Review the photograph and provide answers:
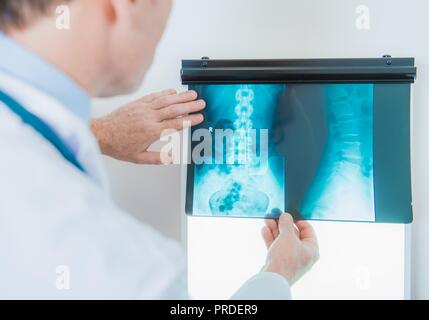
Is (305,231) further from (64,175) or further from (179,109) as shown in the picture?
(64,175)

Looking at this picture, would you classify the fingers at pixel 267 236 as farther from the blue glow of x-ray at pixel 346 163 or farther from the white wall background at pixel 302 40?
the white wall background at pixel 302 40

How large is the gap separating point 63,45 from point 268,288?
42 cm

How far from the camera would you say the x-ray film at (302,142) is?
0.95 m

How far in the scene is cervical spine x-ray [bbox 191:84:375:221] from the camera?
955 millimetres

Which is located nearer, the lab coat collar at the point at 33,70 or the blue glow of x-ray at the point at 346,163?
the lab coat collar at the point at 33,70

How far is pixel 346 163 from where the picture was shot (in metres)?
0.96

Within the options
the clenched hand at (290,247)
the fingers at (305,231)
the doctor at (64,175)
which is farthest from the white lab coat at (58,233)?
the fingers at (305,231)

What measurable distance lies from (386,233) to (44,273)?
2.28 ft

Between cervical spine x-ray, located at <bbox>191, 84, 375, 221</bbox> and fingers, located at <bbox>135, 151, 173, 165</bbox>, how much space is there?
0.07 metres

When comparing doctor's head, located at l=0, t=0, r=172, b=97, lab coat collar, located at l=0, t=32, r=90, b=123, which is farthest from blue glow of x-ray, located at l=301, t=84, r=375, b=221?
lab coat collar, located at l=0, t=32, r=90, b=123

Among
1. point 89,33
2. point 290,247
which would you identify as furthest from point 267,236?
point 89,33

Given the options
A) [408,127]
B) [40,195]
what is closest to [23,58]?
[40,195]

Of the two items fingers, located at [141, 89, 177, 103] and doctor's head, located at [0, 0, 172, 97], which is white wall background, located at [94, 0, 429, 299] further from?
doctor's head, located at [0, 0, 172, 97]

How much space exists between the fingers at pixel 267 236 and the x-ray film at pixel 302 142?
31 mm
